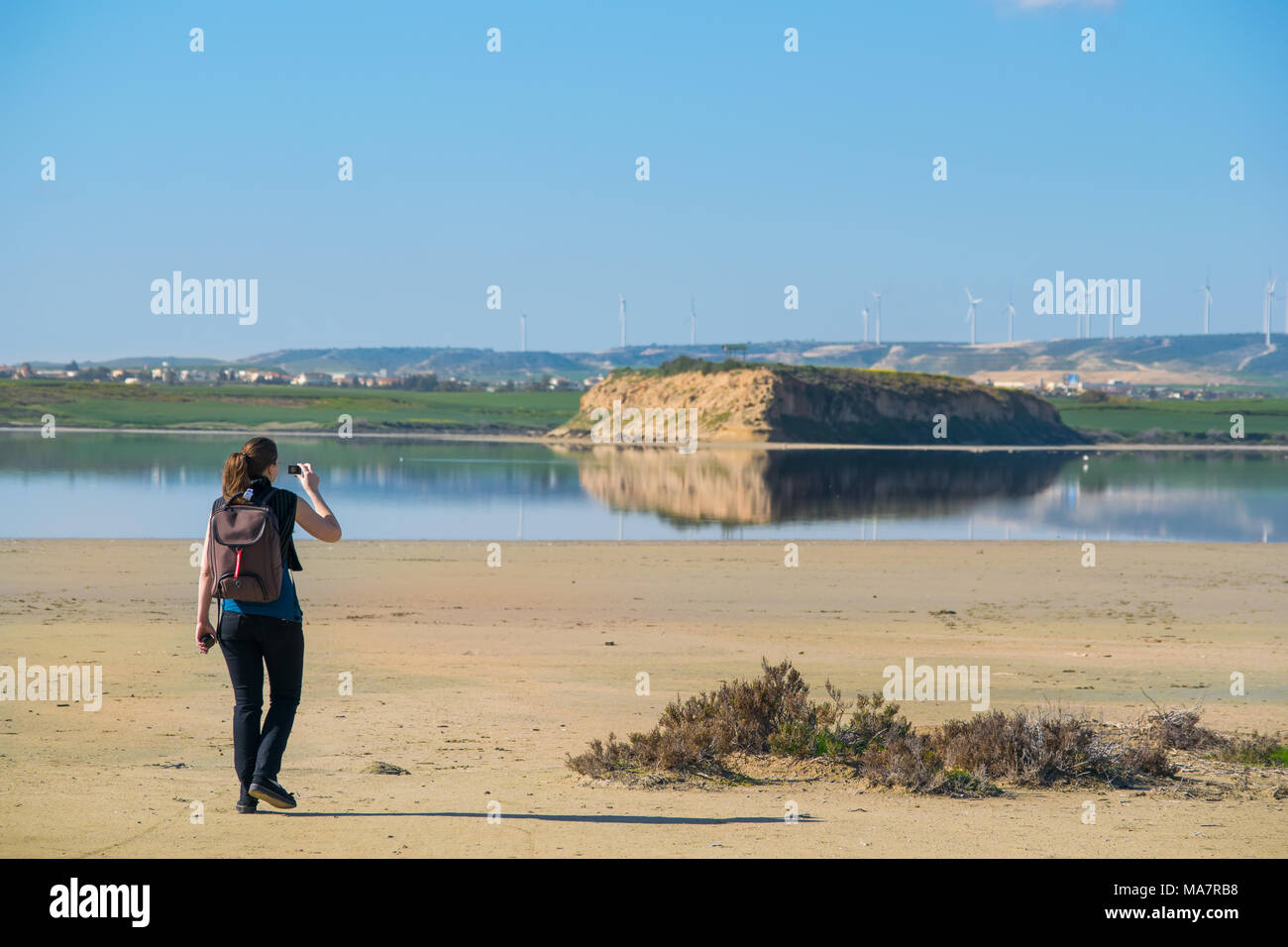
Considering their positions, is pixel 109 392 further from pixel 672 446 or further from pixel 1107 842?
pixel 1107 842

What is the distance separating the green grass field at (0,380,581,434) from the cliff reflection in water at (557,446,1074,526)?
4263 cm

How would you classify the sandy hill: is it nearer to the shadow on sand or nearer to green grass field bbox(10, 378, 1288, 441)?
green grass field bbox(10, 378, 1288, 441)

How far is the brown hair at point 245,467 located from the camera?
20.9 feet

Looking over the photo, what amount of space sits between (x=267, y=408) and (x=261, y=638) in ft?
438

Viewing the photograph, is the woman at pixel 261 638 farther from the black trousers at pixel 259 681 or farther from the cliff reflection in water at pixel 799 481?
the cliff reflection in water at pixel 799 481

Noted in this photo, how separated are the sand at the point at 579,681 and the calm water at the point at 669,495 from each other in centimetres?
505

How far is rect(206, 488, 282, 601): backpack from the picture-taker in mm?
6238

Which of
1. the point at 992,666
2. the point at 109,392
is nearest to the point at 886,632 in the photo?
the point at 992,666

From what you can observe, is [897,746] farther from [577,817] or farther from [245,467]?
[245,467]

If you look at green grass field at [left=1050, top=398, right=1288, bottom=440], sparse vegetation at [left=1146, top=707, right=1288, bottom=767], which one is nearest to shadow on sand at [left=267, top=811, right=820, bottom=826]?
sparse vegetation at [left=1146, top=707, right=1288, bottom=767]

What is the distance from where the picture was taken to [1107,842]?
→ 20.6ft

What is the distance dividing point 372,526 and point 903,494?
68.6ft

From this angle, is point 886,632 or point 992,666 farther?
point 886,632

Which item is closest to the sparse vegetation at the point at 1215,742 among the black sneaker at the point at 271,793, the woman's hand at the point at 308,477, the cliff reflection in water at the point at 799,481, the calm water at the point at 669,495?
the black sneaker at the point at 271,793
